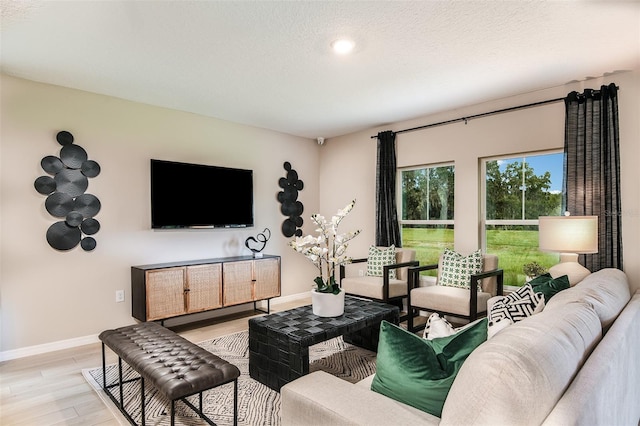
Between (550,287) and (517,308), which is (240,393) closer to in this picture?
(517,308)

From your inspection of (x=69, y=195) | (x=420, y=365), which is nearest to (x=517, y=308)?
(x=420, y=365)

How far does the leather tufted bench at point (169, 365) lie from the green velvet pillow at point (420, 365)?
985mm

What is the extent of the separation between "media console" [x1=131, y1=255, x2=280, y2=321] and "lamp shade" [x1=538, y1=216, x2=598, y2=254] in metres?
3.08

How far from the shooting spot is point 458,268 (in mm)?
3881

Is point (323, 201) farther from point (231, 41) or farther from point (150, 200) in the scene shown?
point (231, 41)

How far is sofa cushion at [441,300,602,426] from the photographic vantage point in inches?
34.6

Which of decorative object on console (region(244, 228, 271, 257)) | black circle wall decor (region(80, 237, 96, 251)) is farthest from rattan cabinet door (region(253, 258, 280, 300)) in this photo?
black circle wall decor (region(80, 237, 96, 251))

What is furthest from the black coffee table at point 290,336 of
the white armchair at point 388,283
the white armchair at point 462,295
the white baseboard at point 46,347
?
the white baseboard at point 46,347

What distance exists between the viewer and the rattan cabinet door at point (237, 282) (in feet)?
13.8

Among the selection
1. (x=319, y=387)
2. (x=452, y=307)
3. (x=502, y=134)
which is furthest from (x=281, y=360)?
(x=502, y=134)

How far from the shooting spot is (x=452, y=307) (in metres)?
3.45

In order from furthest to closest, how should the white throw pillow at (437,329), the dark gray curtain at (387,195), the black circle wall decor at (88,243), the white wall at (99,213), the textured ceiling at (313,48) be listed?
1. the dark gray curtain at (387,195)
2. the black circle wall decor at (88,243)
3. the white wall at (99,213)
4. the textured ceiling at (313,48)
5. the white throw pillow at (437,329)

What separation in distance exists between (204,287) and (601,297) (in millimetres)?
3512

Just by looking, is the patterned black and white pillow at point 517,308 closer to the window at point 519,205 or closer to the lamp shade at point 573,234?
the lamp shade at point 573,234
